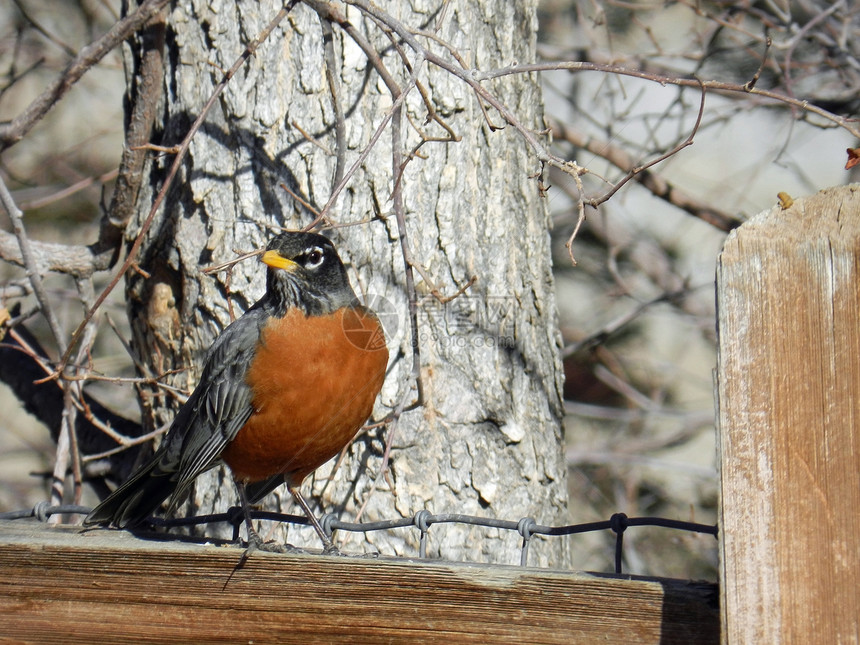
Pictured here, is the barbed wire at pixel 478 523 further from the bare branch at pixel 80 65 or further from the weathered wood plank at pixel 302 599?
the bare branch at pixel 80 65

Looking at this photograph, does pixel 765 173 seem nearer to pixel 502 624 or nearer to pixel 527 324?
pixel 527 324

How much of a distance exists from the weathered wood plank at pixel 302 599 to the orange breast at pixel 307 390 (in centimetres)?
Answer: 75

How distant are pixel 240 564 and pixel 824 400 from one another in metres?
1.07

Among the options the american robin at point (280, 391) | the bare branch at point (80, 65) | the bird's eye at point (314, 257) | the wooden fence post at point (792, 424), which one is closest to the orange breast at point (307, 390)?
the american robin at point (280, 391)

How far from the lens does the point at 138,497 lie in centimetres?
272

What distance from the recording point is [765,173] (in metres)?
6.18

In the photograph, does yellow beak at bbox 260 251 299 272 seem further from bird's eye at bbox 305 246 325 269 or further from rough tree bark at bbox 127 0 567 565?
rough tree bark at bbox 127 0 567 565

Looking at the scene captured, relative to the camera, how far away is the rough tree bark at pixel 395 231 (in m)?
2.89

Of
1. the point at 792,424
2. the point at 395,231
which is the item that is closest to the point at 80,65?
the point at 395,231

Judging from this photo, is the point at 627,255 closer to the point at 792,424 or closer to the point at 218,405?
the point at 218,405

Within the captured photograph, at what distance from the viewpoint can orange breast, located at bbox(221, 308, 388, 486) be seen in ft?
8.32

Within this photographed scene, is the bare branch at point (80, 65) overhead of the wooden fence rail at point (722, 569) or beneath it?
overhead

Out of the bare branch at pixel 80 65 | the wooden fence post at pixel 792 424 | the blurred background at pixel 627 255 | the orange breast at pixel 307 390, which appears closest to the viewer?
the wooden fence post at pixel 792 424

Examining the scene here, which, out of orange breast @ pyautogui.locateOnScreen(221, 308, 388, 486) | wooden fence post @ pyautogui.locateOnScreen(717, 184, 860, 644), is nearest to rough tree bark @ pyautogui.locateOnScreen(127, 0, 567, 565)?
orange breast @ pyautogui.locateOnScreen(221, 308, 388, 486)
